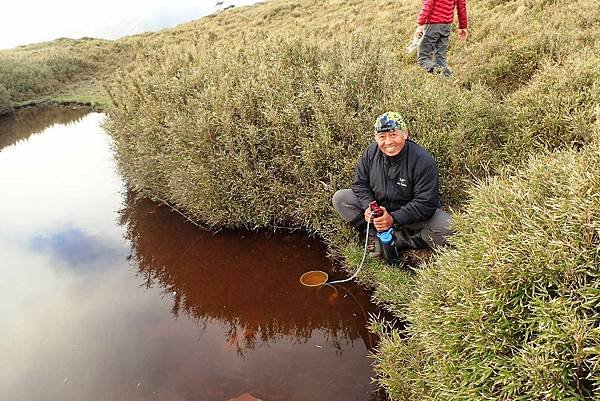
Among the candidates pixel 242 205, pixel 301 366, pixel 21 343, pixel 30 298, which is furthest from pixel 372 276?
pixel 30 298

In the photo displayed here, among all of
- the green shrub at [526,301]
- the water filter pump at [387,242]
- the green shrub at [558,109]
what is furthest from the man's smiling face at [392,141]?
the green shrub at [558,109]

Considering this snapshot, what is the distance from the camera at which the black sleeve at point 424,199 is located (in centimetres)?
503

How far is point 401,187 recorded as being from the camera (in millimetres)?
5262

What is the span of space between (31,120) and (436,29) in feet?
61.9

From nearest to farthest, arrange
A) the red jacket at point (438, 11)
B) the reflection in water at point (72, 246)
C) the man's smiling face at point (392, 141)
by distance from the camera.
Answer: the man's smiling face at point (392, 141), the reflection in water at point (72, 246), the red jacket at point (438, 11)

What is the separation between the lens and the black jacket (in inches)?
198

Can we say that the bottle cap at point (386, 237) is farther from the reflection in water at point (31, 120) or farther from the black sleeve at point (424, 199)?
the reflection in water at point (31, 120)

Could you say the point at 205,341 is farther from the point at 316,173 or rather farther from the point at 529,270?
the point at 529,270

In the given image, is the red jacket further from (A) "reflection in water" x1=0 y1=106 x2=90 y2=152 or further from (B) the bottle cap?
(A) "reflection in water" x1=0 y1=106 x2=90 y2=152

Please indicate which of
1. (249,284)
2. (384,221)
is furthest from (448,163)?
(249,284)

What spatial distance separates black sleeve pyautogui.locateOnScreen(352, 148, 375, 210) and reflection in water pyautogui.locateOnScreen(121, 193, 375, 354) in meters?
1.24

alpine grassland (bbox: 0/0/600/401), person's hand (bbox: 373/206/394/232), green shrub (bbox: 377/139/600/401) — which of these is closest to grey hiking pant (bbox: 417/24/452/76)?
alpine grassland (bbox: 0/0/600/401)

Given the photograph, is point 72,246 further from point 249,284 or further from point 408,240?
point 408,240

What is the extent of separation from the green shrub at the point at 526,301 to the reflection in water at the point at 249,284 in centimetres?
188
